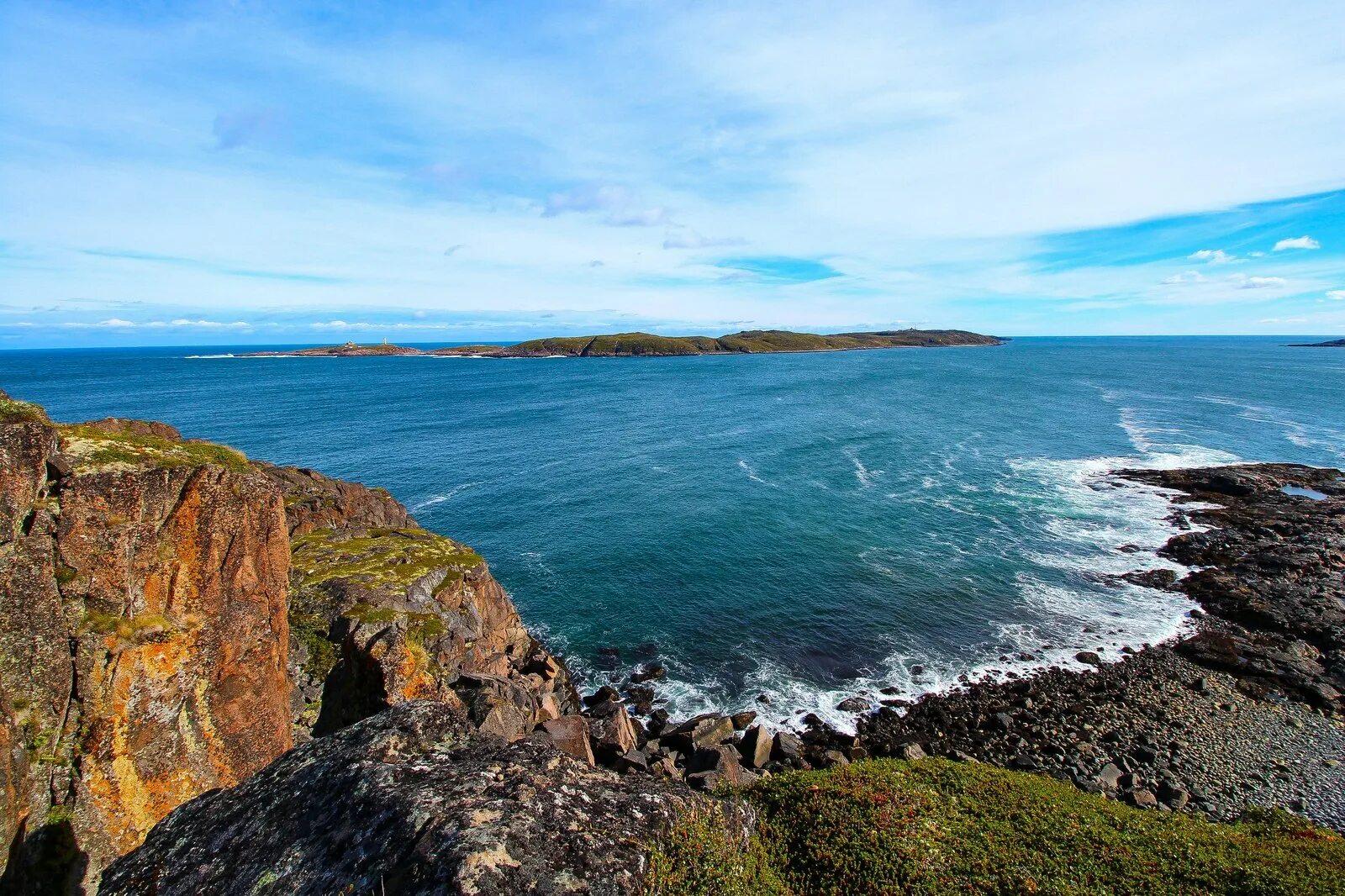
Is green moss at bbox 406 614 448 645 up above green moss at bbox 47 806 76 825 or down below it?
below

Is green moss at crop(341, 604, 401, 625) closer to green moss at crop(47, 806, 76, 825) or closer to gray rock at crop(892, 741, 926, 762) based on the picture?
green moss at crop(47, 806, 76, 825)

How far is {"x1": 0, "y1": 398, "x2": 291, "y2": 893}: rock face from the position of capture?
12.4 m

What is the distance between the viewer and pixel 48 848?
12.3 metres

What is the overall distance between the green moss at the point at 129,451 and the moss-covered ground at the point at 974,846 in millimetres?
14565

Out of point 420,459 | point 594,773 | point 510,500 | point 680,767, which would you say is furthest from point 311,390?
point 594,773

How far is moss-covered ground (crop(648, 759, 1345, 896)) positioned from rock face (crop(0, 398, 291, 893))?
12.3 m

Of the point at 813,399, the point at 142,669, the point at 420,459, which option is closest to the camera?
the point at 142,669

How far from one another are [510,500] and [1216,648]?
59.2m

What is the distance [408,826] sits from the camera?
30.5ft

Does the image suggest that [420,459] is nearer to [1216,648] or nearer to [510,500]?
[510,500]

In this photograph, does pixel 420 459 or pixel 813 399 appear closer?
pixel 420 459

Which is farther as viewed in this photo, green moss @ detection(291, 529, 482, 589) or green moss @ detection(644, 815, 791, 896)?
green moss @ detection(291, 529, 482, 589)

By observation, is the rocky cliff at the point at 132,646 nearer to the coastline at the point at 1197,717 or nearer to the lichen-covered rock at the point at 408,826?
the lichen-covered rock at the point at 408,826

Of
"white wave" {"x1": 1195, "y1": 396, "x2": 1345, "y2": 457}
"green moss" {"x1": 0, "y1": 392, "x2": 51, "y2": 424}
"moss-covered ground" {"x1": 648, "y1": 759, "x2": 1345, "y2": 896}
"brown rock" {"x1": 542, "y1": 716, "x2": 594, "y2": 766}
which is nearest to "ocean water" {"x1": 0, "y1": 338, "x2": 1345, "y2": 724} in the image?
"white wave" {"x1": 1195, "y1": 396, "x2": 1345, "y2": 457}
